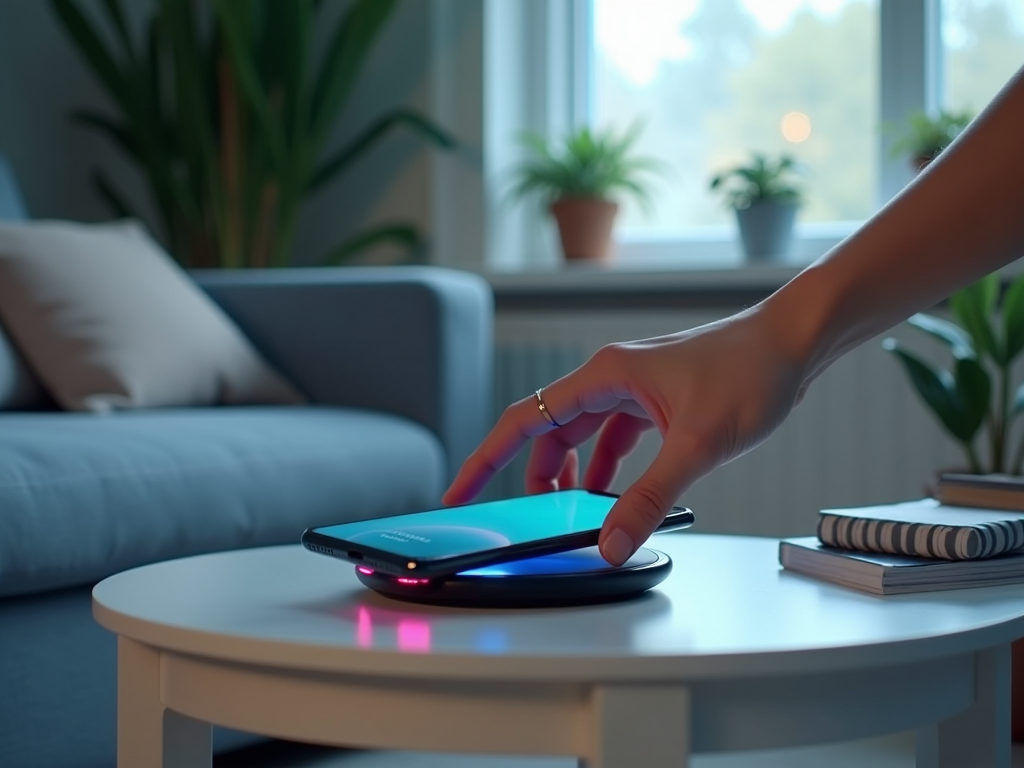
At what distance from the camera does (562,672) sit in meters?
0.59

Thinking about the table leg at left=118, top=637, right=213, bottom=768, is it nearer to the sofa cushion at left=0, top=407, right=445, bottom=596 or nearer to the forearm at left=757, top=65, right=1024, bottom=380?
the forearm at left=757, top=65, right=1024, bottom=380

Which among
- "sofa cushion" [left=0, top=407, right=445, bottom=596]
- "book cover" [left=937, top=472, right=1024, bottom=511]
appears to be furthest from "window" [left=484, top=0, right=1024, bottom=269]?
"book cover" [left=937, top=472, right=1024, bottom=511]

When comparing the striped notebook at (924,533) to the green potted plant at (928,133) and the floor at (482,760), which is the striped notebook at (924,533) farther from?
the green potted plant at (928,133)

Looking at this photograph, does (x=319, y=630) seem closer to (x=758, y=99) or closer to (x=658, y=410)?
(x=658, y=410)

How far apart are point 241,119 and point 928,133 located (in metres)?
1.43

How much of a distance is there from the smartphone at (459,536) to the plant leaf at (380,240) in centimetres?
193

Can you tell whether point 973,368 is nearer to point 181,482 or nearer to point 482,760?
point 482,760

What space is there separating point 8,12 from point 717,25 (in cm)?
168

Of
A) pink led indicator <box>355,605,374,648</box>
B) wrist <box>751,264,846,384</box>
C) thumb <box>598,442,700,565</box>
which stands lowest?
pink led indicator <box>355,605,374,648</box>

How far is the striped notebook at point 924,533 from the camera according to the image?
829 millimetres

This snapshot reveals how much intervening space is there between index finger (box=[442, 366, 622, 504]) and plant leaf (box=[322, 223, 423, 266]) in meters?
1.90

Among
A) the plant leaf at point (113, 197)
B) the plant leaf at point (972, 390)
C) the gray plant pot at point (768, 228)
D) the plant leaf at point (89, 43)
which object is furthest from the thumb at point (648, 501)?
the plant leaf at point (113, 197)

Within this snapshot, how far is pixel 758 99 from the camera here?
2.69 m

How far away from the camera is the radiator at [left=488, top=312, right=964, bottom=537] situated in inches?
86.4
